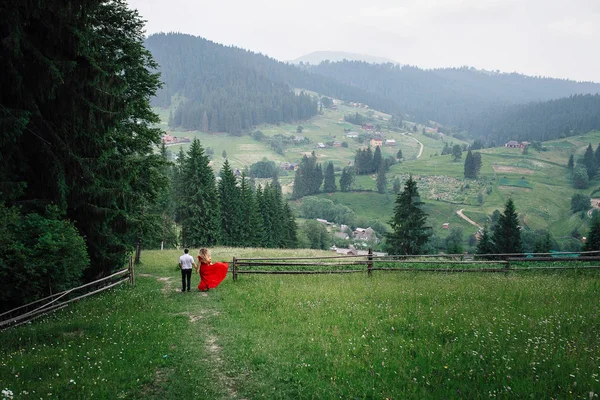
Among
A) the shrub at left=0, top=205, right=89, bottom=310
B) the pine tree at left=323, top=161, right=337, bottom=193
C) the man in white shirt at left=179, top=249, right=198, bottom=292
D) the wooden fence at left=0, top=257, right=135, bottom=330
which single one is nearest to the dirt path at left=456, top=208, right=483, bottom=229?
the pine tree at left=323, top=161, right=337, bottom=193

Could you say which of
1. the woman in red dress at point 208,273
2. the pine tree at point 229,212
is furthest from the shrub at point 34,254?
the pine tree at point 229,212

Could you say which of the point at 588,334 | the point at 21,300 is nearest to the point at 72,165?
the point at 21,300

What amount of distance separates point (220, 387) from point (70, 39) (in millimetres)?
11116

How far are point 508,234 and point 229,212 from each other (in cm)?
4568

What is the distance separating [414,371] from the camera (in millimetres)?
8133

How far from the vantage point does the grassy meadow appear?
753cm

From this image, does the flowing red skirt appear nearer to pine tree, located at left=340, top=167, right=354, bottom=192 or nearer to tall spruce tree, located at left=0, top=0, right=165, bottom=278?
tall spruce tree, located at left=0, top=0, right=165, bottom=278

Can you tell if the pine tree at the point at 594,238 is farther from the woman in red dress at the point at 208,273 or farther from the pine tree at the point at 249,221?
the woman in red dress at the point at 208,273

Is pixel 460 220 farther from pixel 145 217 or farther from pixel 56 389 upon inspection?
pixel 56 389

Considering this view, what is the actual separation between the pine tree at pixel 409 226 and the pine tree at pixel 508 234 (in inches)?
624

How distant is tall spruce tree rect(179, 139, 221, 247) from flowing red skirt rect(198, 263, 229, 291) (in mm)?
33166

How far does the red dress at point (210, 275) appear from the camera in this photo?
716 inches

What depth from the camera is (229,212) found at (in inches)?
2386

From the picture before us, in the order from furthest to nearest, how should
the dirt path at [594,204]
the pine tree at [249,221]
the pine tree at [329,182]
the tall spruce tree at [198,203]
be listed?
the pine tree at [329,182] → the dirt path at [594,204] → the pine tree at [249,221] → the tall spruce tree at [198,203]
